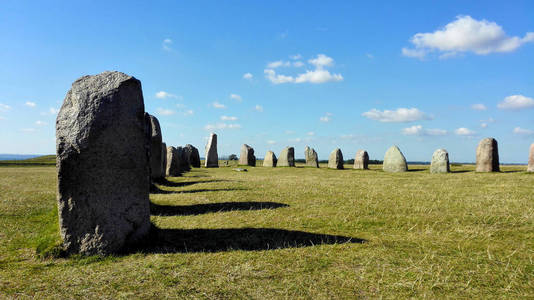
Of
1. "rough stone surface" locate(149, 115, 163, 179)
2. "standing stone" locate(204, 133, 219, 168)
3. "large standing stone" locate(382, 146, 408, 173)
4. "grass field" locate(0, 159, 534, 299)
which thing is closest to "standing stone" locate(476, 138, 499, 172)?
"large standing stone" locate(382, 146, 408, 173)

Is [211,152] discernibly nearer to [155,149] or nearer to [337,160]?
[337,160]

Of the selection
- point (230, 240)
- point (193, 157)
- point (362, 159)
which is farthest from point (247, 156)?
point (230, 240)

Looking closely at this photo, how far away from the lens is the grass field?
3.81 m

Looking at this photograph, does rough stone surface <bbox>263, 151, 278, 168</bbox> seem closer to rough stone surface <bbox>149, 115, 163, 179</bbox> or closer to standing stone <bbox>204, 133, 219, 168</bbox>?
standing stone <bbox>204, 133, 219, 168</bbox>

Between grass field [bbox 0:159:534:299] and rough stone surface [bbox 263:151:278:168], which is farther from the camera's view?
rough stone surface [bbox 263:151:278:168]

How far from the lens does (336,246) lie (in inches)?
210

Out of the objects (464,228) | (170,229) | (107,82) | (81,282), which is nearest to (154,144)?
(170,229)

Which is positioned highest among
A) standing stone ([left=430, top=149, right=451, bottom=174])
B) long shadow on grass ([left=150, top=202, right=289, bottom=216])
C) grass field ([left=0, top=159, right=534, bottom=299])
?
standing stone ([left=430, top=149, right=451, bottom=174])

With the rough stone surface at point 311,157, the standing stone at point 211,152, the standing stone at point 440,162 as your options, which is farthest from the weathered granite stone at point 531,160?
the standing stone at point 211,152

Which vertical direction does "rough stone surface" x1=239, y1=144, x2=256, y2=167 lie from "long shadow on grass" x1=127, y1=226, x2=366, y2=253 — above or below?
above

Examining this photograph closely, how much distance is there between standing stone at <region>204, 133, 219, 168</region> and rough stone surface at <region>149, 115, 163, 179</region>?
1702 centimetres

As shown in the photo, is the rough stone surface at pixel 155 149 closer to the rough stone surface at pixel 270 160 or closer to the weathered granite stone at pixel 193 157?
the rough stone surface at pixel 270 160

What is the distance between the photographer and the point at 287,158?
1223 inches

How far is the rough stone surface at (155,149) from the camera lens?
47.0ft
